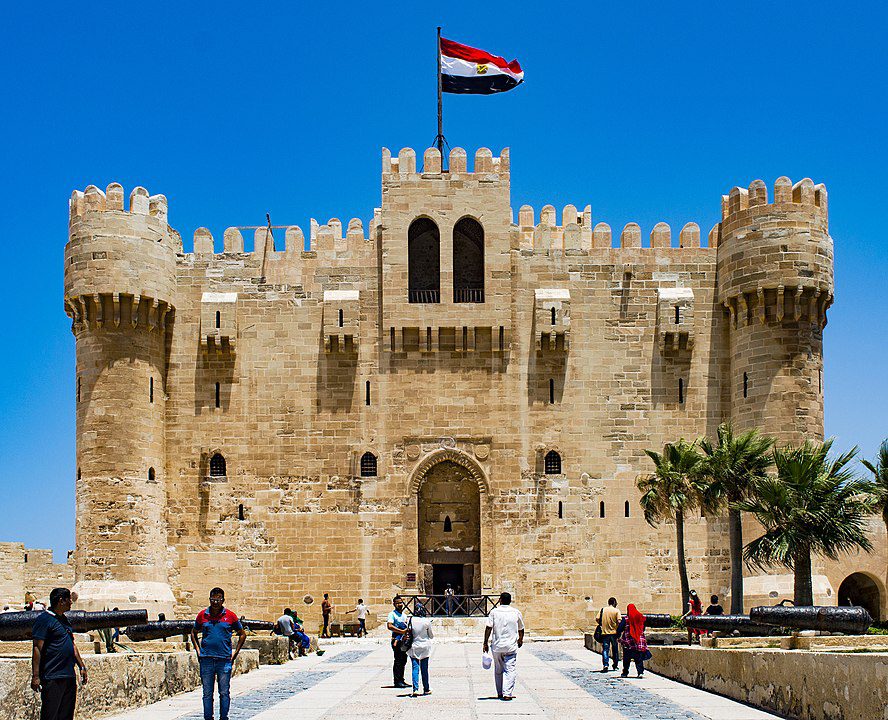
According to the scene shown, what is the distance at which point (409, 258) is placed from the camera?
111 ft

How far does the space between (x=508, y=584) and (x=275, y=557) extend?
20.6 ft

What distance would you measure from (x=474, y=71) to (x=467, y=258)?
536 centimetres

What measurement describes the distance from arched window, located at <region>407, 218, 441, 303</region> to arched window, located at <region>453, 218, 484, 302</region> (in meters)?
0.52

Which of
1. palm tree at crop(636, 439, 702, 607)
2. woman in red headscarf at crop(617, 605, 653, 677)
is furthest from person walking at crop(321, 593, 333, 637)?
woman in red headscarf at crop(617, 605, 653, 677)

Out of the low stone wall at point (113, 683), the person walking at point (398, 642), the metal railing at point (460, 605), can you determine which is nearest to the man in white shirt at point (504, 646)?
the person walking at point (398, 642)

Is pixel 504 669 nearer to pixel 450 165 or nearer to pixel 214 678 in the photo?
pixel 214 678

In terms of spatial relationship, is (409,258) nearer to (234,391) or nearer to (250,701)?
(234,391)

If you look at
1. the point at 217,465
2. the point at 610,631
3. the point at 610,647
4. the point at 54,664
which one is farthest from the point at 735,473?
the point at 54,664

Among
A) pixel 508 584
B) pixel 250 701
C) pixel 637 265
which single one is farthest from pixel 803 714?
pixel 637 265

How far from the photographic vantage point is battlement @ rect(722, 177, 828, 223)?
106 feet

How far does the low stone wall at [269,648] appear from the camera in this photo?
2092 cm

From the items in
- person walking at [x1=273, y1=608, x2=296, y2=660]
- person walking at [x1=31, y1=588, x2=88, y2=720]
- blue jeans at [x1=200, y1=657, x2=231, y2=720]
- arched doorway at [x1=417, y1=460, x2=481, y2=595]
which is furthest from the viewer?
arched doorway at [x1=417, y1=460, x2=481, y2=595]

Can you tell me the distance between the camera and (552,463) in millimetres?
32719

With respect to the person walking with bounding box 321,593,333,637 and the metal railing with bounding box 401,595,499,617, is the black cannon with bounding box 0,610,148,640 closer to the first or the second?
the person walking with bounding box 321,593,333,637
